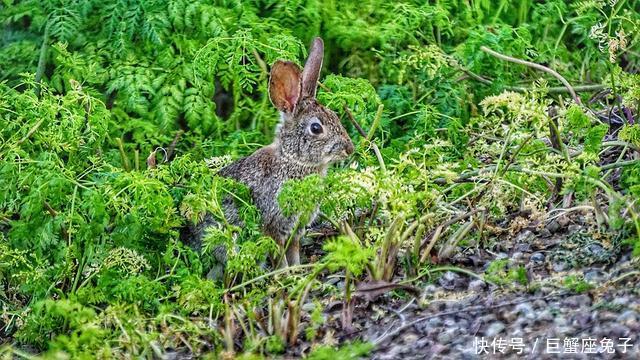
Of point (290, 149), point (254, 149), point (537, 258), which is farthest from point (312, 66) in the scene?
point (537, 258)

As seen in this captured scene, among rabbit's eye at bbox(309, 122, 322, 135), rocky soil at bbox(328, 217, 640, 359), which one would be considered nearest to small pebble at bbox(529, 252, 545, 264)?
rocky soil at bbox(328, 217, 640, 359)

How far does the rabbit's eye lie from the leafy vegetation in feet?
0.85

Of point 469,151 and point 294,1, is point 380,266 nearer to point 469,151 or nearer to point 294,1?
point 469,151

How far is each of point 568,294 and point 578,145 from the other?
1.58 meters

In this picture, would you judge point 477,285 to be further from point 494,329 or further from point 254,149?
point 254,149

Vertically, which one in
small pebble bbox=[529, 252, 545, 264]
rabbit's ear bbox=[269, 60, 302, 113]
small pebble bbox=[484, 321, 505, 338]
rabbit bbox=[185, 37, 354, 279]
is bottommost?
small pebble bbox=[529, 252, 545, 264]

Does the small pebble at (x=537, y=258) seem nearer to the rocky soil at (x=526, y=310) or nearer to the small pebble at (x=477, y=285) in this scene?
the rocky soil at (x=526, y=310)

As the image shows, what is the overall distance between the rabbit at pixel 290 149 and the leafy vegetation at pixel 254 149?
7.3 inches

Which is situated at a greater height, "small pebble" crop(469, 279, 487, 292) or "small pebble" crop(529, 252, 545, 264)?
"small pebble" crop(529, 252, 545, 264)

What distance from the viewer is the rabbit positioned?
717 cm

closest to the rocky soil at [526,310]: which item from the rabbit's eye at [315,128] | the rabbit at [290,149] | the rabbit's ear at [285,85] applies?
A: the rabbit at [290,149]

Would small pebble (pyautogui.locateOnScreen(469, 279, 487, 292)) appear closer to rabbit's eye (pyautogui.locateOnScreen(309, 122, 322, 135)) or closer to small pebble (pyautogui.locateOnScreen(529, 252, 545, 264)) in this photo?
small pebble (pyautogui.locateOnScreen(529, 252, 545, 264))

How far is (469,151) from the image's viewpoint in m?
7.62

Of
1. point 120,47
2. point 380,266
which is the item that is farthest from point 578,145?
point 120,47
